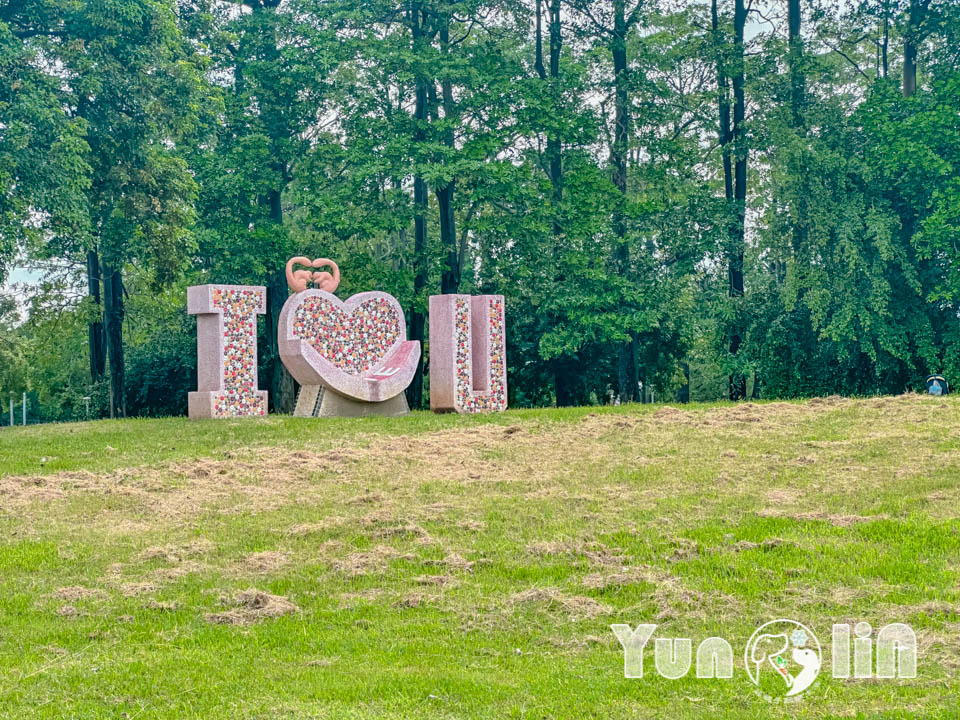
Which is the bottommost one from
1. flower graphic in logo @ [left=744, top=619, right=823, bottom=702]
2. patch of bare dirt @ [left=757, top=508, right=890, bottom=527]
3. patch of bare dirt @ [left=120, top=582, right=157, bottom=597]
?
flower graphic in logo @ [left=744, top=619, right=823, bottom=702]

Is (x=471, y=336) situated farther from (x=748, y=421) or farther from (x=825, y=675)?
(x=825, y=675)

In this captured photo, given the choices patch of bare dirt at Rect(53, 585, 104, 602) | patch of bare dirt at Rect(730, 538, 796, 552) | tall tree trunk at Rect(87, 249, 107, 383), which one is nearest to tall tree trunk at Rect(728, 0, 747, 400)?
tall tree trunk at Rect(87, 249, 107, 383)

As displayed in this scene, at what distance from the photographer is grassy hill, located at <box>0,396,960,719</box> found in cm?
575

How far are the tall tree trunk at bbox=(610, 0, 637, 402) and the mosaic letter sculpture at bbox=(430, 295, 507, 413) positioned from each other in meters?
6.11

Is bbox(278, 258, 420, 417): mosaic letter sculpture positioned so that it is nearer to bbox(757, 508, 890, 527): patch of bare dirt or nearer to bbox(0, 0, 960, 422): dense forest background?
bbox(0, 0, 960, 422): dense forest background

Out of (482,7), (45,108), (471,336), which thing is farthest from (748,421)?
(482,7)

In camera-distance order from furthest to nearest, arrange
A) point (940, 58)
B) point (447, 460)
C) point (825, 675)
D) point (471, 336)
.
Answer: point (940, 58)
point (471, 336)
point (447, 460)
point (825, 675)

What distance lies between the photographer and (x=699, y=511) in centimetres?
949

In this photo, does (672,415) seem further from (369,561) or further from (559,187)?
(559,187)

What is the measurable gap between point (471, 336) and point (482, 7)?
11.7m

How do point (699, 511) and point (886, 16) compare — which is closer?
point (699, 511)

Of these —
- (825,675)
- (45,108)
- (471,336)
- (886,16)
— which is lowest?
(825,675)

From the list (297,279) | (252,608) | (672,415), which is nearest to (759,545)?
(252,608)

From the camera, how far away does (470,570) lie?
8070 mm
